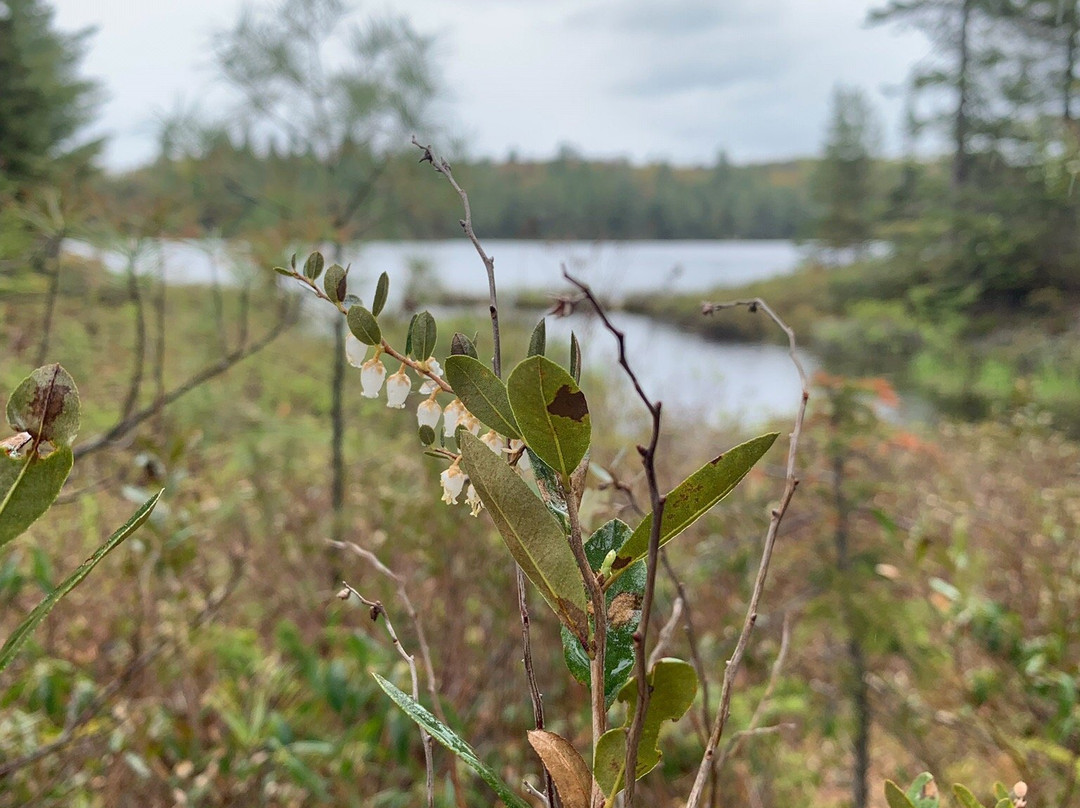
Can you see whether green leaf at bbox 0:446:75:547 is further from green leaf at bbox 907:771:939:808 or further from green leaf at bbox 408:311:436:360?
green leaf at bbox 907:771:939:808

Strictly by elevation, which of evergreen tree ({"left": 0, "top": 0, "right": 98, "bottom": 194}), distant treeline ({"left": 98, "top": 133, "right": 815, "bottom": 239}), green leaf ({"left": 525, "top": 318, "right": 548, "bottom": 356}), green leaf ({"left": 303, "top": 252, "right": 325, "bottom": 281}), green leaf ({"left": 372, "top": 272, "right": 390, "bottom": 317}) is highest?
evergreen tree ({"left": 0, "top": 0, "right": 98, "bottom": 194})

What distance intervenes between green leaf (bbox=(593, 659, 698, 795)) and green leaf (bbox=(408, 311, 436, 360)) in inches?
5.4

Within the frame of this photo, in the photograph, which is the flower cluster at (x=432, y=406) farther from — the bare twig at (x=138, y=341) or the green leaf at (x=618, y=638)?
the bare twig at (x=138, y=341)

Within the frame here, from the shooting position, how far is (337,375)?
1.83m

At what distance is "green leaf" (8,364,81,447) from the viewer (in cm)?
17

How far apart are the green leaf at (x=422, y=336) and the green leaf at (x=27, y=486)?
123 millimetres

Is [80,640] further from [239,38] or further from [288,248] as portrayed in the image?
[239,38]

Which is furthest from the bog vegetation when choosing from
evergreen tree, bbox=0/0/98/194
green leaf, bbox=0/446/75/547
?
evergreen tree, bbox=0/0/98/194

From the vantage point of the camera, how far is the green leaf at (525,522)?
0.63ft

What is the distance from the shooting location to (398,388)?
1.00ft

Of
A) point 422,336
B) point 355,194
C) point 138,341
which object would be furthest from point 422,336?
point 355,194

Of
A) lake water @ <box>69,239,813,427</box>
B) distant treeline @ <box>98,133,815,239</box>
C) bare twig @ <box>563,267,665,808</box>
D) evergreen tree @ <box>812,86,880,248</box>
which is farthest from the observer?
evergreen tree @ <box>812,86,880,248</box>

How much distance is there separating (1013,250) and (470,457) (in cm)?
929

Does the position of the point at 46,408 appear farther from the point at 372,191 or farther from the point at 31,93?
the point at 31,93
